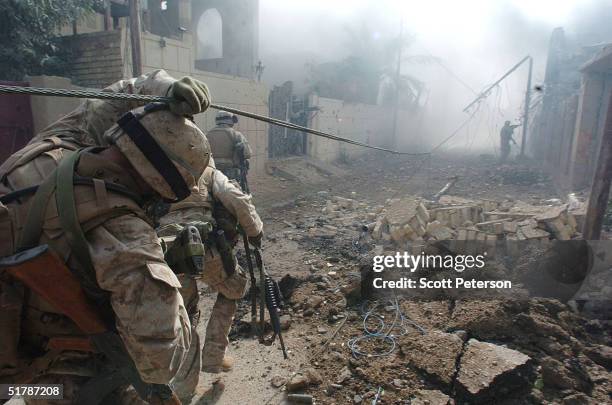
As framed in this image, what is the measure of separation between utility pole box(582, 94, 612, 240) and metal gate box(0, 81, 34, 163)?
7.06m

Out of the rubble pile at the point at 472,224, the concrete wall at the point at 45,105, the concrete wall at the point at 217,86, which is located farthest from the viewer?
the concrete wall at the point at 217,86

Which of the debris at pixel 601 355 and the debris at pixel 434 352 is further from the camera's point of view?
the debris at pixel 601 355

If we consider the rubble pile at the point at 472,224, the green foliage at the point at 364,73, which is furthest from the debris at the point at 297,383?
the green foliage at the point at 364,73

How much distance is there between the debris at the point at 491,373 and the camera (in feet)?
7.98

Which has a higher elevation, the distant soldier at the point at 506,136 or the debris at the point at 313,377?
the distant soldier at the point at 506,136

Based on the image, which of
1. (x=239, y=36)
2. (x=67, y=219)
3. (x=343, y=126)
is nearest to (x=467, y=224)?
(x=67, y=219)

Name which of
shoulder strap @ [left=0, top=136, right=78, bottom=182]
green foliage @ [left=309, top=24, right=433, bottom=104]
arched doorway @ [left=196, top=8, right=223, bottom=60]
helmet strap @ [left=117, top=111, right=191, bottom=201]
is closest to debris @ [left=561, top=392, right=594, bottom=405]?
helmet strap @ [left=117, top=111, right=191, bottom=201]

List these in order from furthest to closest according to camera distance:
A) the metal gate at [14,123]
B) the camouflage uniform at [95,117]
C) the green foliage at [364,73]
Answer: the green foliage at [364,73], the metal gate at [14,123], the camouflage uniform at [95,117]

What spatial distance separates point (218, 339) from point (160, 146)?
1824 millimetres

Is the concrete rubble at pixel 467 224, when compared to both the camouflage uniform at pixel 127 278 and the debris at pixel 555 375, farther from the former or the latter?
the camouflage uniform at pixel 127 278

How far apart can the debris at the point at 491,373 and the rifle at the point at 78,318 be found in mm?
1811

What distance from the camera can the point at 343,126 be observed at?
17.8 metres

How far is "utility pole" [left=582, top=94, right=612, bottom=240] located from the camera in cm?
392

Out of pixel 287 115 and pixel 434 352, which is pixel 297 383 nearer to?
pixel 434 352
